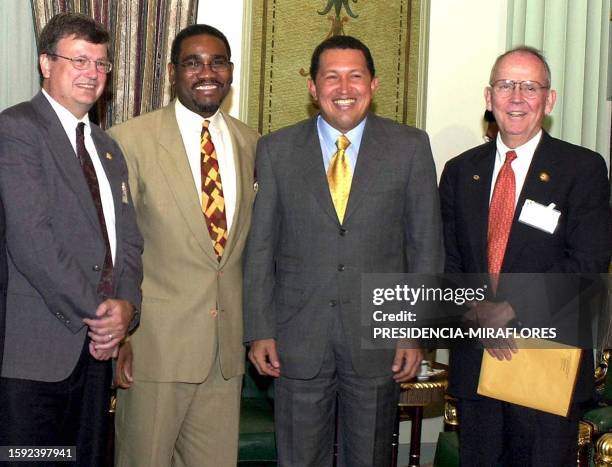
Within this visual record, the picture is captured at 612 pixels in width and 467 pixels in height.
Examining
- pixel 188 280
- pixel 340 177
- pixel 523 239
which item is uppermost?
pixel 340 177

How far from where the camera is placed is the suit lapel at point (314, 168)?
3.25 meters

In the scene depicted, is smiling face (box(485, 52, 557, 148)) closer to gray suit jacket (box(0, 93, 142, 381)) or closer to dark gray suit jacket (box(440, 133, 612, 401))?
dark gray suit jacket (box(440, 133, 612, 401))

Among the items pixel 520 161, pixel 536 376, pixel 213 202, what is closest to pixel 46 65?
pixel 213 202

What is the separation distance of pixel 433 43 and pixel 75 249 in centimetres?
300

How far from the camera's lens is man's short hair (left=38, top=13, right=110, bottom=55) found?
309 centimetres

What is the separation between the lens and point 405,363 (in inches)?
129

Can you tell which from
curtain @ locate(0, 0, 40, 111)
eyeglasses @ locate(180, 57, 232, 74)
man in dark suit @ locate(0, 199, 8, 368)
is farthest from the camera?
curtain @ locate(0, 0, 40, 111)

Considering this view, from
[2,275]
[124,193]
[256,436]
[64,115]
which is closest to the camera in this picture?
[2,275]

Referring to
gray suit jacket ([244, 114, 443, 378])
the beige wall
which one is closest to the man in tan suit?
gray suit jacket ([244, 114, 443, 378])

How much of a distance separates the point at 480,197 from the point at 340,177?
53cm

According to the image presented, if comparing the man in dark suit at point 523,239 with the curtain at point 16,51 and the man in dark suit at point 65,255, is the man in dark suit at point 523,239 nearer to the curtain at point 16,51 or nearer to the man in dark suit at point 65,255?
the man in dark suit at point 65,255

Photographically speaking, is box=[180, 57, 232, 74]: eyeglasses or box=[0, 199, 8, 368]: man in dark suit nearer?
box=[0, 199, 8, 368]: man in dark suit

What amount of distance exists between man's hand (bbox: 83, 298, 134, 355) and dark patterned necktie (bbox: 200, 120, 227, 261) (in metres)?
0.48

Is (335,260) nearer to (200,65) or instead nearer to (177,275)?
(177,275)
